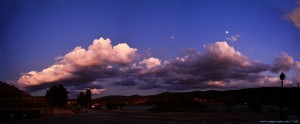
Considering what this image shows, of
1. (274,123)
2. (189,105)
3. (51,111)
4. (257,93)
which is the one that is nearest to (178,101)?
(189,105)

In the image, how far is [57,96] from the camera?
110 metres

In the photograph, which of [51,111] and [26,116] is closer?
[26,116]

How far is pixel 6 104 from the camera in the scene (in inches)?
3314

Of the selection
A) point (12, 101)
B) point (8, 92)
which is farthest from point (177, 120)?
point (8, 92)

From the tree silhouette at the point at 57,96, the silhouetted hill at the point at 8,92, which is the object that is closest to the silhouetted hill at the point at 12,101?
the silhouetted hill at the point at 8,92

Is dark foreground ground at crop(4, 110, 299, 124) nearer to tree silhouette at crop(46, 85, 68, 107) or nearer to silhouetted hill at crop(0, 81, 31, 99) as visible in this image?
silhouetted hill at crop(0, 81, 31, 99)

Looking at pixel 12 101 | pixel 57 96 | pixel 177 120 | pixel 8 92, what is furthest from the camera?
pixel 57 96

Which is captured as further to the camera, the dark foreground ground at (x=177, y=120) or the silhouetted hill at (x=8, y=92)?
the silhouetted hill at (x=8, y=92)

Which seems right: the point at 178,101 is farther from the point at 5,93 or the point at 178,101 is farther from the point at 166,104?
the point at 5,93

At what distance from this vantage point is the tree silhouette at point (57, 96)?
11038cm

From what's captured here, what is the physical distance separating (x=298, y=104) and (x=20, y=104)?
68318mm

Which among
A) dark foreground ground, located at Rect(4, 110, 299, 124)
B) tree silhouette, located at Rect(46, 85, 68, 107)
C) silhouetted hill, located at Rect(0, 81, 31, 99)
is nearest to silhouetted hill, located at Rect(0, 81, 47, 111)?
silhouetted hill, located at Rect(0, 81, 31, 99)

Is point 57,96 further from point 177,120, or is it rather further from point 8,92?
point 177,120

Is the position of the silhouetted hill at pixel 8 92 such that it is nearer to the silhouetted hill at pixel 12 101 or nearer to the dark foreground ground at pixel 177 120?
the silhouetted hill at pixel 12 101
